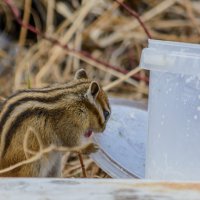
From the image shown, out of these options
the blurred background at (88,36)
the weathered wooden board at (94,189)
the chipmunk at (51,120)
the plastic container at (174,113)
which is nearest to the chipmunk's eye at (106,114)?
A: the chipmunk at (51,120)

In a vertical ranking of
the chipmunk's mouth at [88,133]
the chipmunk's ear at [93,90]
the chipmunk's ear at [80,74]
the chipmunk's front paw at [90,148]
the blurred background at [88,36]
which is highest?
the blurred background at [88,36]

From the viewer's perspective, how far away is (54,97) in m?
3.25

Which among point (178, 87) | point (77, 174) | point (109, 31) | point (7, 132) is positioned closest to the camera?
point (178, 87)

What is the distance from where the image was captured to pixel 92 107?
340cm

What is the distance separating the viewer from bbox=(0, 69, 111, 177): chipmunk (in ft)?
10.4

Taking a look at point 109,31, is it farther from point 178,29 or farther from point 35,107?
point 35,107

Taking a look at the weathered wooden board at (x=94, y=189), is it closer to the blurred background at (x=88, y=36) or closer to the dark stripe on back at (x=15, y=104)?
the dark stripe on back at (x=15, y=104)

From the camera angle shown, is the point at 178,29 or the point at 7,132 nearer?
the point at 7,132

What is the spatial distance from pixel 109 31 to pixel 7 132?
3.43m

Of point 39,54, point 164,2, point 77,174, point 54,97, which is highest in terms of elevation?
point 164,2

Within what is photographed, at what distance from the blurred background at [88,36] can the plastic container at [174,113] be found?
9.04 feet

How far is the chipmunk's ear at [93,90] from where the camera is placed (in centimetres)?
329

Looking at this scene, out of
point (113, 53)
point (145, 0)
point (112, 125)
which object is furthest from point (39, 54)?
point (112, 125)

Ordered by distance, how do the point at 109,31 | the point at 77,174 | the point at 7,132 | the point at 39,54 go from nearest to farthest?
the point at 7,132 → the point at 77,174 → the point at 39,54 → the point at 109,31
